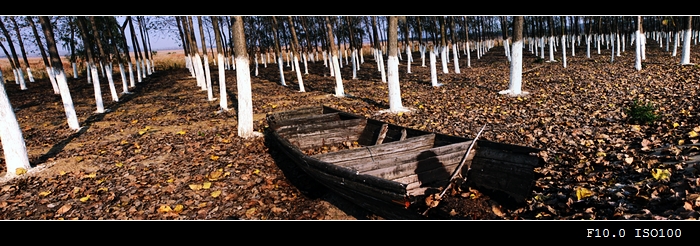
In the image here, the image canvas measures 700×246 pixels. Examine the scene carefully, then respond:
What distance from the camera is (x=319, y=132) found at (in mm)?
7410

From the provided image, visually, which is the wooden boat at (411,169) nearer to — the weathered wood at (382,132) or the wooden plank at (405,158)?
the wooden plank at (405,158)

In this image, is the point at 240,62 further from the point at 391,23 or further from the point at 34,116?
the point at 34,116

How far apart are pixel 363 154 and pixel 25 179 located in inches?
236

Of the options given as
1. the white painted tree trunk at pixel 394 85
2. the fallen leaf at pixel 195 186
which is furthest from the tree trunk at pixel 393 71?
the fallen leaf at pixel 195 186

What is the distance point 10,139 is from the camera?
618cm

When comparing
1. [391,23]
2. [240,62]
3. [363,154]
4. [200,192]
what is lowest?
[200,192]

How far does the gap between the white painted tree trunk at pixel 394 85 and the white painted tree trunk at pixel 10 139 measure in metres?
8.34

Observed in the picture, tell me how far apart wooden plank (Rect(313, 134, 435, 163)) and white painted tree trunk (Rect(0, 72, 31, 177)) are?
570cm

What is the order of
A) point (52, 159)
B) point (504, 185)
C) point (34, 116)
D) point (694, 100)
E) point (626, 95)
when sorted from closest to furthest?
point (504, 185) → point (52, 159) → point (694, 100) → point (626, 95) → point (34, 116)

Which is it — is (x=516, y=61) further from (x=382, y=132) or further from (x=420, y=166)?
(x=420, y=166)

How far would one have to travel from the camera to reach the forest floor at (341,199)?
12.9 ft

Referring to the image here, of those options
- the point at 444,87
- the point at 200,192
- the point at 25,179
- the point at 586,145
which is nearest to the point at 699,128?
the point at 586,145

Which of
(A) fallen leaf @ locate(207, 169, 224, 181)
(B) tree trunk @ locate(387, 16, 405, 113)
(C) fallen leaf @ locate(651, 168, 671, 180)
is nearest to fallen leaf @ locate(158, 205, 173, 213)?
(A) fallen leaf @ locate(207, 169, 224, 181)

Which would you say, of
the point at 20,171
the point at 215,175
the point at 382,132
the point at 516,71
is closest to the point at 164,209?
the point at 215,175
